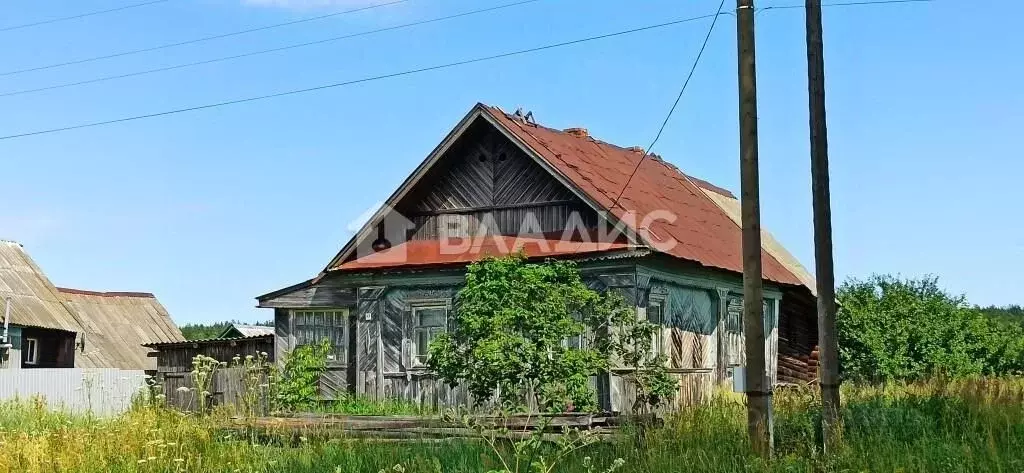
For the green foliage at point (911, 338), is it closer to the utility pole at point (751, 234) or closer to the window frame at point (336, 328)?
the window frame at point (336, 328)

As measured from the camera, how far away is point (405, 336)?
22609mm

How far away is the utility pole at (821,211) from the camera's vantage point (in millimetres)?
12211

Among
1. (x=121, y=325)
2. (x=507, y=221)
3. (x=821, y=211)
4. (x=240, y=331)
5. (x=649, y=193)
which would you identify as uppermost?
(x=649, y=193)

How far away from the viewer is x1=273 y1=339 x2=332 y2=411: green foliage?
22594 mm

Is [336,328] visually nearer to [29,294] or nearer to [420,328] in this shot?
[420,328]

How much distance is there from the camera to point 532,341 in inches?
687

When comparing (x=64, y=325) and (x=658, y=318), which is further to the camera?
(x=64, y=325)

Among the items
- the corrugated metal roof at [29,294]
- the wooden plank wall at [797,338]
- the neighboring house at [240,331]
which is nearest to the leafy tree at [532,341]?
the wooden plank wall at [797,338]

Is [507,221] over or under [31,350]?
over

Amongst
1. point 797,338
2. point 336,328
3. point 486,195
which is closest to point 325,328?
point 336,328

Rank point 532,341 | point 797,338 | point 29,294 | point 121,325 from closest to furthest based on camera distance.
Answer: point 532,341
point 797,338
point 29,294
point 121,325

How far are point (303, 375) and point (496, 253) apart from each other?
4.60 metres

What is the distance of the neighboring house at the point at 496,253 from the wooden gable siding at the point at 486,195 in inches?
1.0

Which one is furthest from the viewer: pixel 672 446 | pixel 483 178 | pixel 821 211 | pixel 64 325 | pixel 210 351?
pixel 64 325
